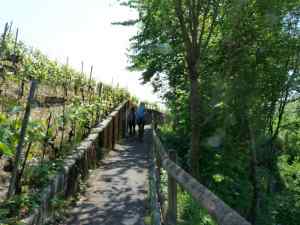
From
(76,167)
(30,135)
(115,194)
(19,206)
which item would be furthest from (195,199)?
(115,194)

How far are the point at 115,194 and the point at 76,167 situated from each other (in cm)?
100

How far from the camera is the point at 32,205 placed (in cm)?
550

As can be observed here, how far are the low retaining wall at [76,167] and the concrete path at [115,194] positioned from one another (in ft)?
1.01

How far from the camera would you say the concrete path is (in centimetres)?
706

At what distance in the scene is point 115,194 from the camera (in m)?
8.78

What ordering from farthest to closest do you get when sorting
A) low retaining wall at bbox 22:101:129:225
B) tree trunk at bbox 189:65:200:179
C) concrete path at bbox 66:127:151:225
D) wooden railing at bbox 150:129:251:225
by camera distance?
tree trunk at bbox 189:65:200:179 → concrete path at bbox 66:127:151:225 → low retaining wall at bbox 22:101:129:225 → wooden railing at bbox 150:129:251:225

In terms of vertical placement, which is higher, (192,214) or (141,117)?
(141,117)

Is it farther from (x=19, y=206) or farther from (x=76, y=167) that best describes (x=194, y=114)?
(x=19, y=206)

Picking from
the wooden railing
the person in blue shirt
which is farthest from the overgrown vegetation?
the person in blue shirt

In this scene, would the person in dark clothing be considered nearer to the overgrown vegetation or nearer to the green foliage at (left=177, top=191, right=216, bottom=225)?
the overgrown vegetation

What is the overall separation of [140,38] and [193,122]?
515 inches

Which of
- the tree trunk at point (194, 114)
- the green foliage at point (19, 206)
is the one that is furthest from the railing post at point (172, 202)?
the tree trunk at point (194, 114)

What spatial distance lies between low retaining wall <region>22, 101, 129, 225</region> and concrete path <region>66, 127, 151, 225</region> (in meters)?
0.31

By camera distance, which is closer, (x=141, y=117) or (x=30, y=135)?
(x=30, y=135)
